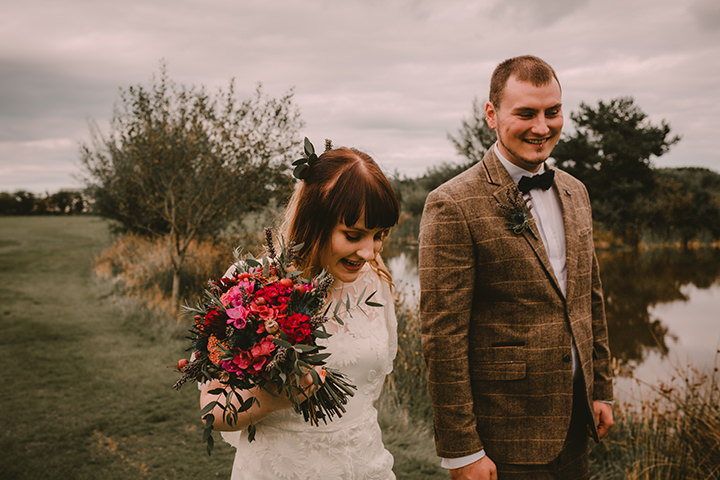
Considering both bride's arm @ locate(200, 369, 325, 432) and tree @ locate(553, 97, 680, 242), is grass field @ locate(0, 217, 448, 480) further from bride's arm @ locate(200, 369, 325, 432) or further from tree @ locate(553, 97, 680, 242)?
tree @ locate(553, 97, 680, 242)

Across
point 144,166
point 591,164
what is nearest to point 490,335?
point 144,166

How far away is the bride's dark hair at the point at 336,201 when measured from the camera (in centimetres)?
194

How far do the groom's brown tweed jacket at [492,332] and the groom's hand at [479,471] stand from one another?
0.21ft

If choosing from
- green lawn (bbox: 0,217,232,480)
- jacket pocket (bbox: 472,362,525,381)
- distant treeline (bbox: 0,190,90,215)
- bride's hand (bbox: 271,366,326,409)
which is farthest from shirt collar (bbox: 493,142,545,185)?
distant treeline (bbox: 0,190,90,215)

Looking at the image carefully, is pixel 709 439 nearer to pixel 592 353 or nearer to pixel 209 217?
pixel 592 353

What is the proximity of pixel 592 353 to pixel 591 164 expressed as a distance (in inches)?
985

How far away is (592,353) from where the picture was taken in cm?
243

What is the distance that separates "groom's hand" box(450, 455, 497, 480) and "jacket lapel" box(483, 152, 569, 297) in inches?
30.5

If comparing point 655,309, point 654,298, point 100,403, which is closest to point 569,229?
point 100,403

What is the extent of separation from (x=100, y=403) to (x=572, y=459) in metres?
5.37

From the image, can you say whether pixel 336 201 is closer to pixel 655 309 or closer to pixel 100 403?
pixel 100 403

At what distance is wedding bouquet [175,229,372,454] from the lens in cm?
148

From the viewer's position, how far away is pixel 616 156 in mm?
24297

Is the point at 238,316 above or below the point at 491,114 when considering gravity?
below
